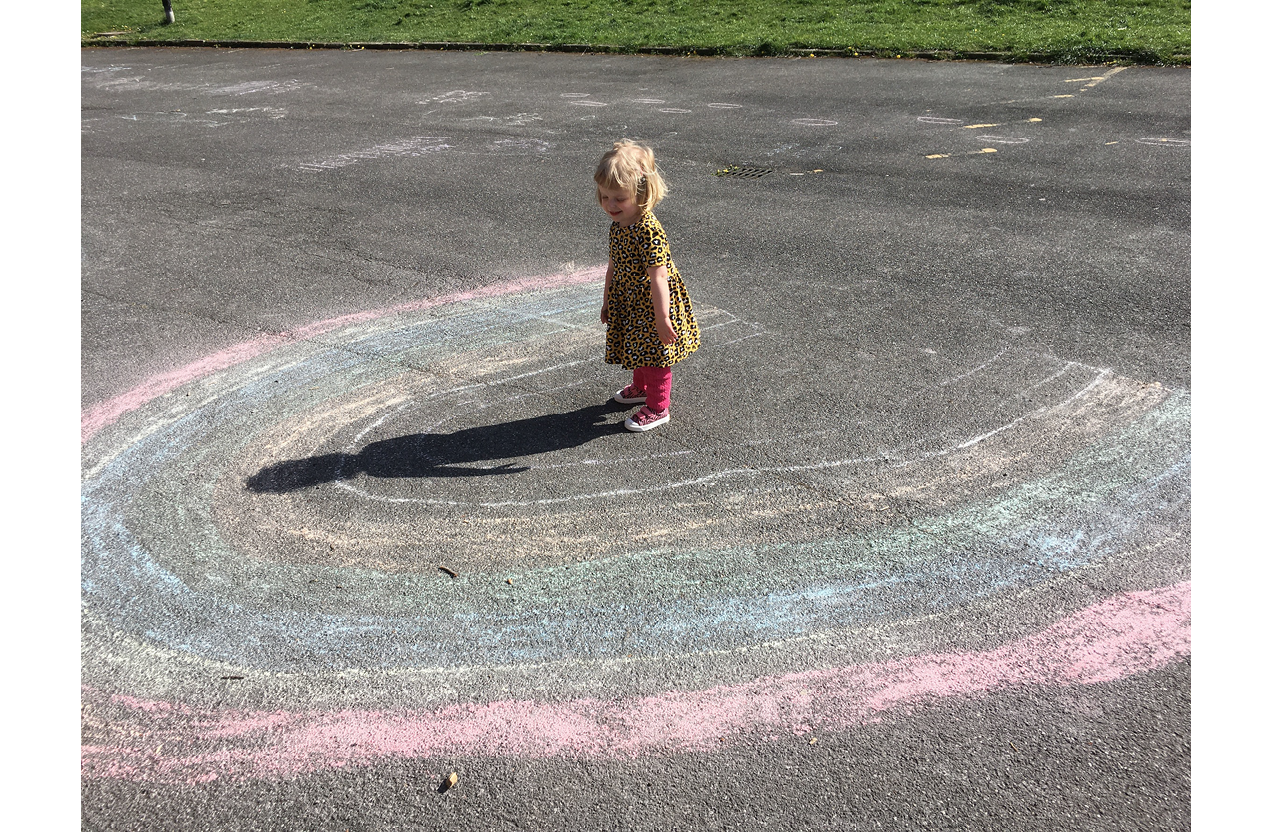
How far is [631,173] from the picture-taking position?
4.66 meters

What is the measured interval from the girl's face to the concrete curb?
1078 centimetres

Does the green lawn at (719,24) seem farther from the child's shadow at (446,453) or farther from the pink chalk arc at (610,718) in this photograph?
the pink chalk arc at (610,718)

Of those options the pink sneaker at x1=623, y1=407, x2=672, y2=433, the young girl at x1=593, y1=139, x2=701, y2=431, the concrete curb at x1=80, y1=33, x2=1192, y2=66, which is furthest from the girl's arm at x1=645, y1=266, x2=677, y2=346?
the concrete curb at x1=80, y1=33, x2=1192, y2=66

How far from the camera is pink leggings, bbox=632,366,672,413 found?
5.14 meters

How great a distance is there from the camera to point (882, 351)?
5.83 metres

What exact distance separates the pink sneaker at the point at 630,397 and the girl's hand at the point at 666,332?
57 centimetres

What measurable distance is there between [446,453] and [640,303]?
1.29m

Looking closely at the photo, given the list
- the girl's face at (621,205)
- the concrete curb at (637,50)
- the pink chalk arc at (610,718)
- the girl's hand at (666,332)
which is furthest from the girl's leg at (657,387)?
the concrete curb at (637,50)

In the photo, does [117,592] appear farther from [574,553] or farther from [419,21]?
[419,21]

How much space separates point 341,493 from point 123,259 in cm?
482

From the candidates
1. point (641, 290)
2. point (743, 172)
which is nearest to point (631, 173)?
point (641, 290)

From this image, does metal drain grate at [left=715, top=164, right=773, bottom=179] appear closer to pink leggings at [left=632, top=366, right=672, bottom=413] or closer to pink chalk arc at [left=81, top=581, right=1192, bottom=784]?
pink leggings at [left=632, top=366, right=672, bottom=413]

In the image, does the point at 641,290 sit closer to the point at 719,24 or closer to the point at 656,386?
the point at 656,386

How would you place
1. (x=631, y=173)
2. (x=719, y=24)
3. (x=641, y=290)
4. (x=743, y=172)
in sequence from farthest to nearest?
(x=719, y=24) → (x=743, y=172) → (x=641, y=290) → (x=631, y=173)
